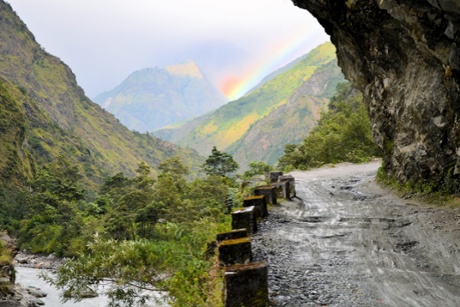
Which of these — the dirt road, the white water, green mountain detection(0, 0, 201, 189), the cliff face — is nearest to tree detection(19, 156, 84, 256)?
the white water

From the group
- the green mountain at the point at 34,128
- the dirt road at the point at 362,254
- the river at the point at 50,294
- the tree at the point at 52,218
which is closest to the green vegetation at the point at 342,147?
the river at the point at 50,294

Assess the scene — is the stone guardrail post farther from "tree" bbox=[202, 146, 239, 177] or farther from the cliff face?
"tree" bbox=[202, 146, 239, 177]

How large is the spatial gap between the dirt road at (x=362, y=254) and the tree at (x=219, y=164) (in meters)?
52.2

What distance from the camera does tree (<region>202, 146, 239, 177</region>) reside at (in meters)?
69.2

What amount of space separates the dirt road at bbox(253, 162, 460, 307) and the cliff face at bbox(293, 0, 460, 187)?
7.97 feet

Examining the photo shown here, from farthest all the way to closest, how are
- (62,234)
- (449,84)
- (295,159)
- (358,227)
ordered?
1. (62,234)
2. (295,159)
3. (449,84)
4. (358,227)

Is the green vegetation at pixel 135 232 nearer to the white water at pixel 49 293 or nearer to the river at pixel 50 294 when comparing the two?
the river at pixel 50 294

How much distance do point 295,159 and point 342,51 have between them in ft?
77.8

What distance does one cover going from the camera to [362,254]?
32.1 ft

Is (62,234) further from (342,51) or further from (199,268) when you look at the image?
(199,268)

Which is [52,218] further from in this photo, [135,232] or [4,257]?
[4,257]

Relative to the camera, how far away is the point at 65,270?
50.1ft

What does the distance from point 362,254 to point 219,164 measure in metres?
61.1

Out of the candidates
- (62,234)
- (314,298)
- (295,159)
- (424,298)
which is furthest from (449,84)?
(62,234)
